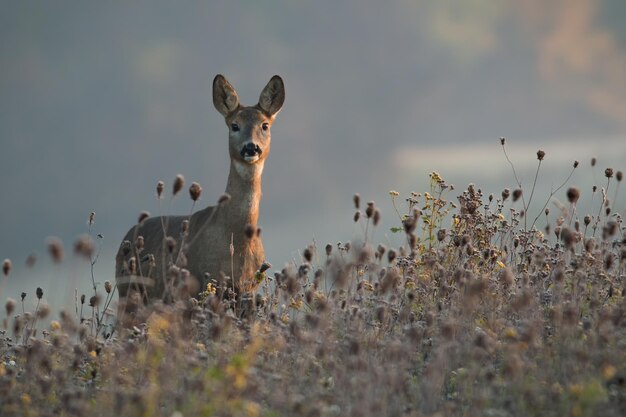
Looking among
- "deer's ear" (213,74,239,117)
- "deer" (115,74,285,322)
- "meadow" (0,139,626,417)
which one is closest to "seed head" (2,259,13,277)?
"meadow" (0,139,626,417)

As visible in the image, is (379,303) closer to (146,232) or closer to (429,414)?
(429,414)

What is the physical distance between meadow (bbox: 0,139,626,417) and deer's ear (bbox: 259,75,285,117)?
6.60 ft

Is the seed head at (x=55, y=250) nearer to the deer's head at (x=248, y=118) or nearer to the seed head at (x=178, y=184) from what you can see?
the seed head at (x=178, y=184)

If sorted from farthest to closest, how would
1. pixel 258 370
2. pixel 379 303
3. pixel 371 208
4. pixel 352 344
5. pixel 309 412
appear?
1. pixel 379 303
2. pixel 371 208
3. pixel 258 370
4. pixel 352 344
5. pixel 309 412

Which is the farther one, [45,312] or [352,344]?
[45,312]

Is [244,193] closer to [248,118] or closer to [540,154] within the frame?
[248,118]

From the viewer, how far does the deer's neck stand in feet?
37.0

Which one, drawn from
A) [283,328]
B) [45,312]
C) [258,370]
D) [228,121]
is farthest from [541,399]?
[228,121]

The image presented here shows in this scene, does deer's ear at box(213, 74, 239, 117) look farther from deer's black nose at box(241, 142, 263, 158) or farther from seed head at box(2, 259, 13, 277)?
→ seed head at box(2, 259, 13, 277)

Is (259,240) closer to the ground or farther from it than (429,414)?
farther from it

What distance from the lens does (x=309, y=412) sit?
18.3ft

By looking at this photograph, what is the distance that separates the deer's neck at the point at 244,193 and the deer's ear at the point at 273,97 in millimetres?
957

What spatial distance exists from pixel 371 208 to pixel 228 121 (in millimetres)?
4214

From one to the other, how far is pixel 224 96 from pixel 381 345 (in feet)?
16.0
